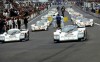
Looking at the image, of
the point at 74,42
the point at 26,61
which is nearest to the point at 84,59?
the point at 26,61

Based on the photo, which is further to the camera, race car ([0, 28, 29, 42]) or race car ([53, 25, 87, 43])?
race car ([0, 28, 29, 42])

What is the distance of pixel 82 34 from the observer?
86.5ft

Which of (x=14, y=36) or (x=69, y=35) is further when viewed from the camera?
(x=14, y=36)

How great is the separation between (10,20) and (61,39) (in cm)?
1851

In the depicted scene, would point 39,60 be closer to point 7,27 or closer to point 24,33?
point 24,33

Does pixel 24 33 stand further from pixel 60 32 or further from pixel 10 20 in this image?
pixel 10 20

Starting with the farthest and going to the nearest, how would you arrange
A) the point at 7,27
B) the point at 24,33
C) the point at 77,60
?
the point at 7,27 < the point at 24,33 < the point at 77,60

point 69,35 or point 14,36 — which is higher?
point 69,35

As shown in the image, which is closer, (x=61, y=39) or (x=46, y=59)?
(x=46, y=59)

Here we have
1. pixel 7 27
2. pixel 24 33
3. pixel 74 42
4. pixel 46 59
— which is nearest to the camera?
pixel 46 59

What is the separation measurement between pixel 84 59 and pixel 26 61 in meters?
2.63

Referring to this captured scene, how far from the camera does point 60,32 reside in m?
27.1

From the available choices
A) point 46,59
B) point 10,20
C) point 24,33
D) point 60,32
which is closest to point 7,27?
point 10,20

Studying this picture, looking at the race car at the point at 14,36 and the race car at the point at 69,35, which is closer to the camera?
the race car at the point at 69,35
